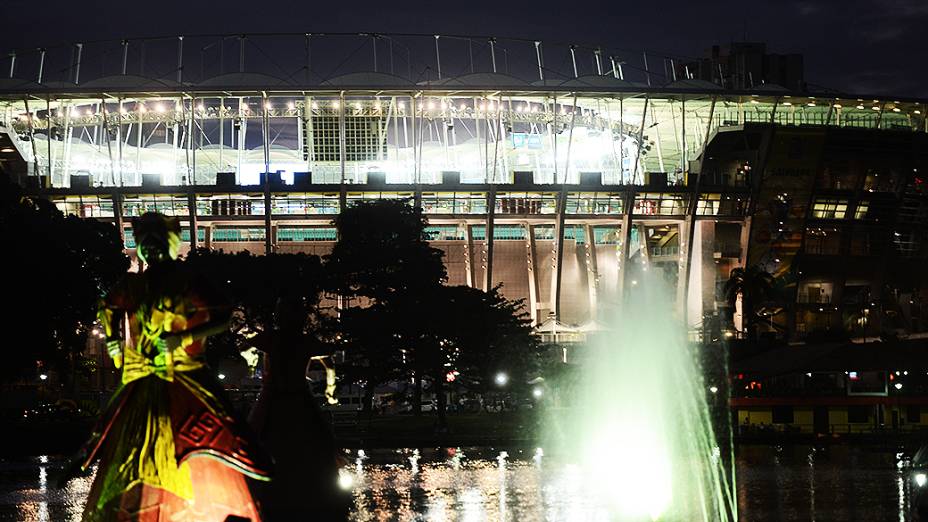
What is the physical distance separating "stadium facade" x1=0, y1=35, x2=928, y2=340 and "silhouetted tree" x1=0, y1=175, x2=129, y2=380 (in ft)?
166

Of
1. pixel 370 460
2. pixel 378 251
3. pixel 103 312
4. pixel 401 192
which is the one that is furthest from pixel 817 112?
pixel 103 312

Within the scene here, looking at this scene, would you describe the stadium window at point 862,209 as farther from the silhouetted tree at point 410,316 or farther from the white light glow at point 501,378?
the white light glow at point 501,378

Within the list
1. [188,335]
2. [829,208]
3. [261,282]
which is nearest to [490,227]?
[829,208]

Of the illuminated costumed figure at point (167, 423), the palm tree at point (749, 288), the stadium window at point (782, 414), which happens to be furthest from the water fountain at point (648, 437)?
the palm tree at point (749, 288)

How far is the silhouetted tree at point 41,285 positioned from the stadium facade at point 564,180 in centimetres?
5049

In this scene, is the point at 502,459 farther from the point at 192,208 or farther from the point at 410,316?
the point at 192,208

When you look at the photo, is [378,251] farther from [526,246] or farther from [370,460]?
[526,246]

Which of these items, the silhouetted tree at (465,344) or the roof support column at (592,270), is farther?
the roof support column at (592,270)

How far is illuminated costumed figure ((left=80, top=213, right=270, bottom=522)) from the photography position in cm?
1230

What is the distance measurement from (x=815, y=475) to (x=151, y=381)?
30.5m

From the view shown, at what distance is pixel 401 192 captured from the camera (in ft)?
399

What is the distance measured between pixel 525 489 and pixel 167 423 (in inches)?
912

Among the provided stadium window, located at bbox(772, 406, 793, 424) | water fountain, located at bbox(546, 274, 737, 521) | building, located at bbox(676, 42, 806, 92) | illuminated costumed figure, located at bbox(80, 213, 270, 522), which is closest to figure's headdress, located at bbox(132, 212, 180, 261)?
illuminated costumed figure, located at bbox(80, 213, 270, 522)

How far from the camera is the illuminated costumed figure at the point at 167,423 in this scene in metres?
12.3
